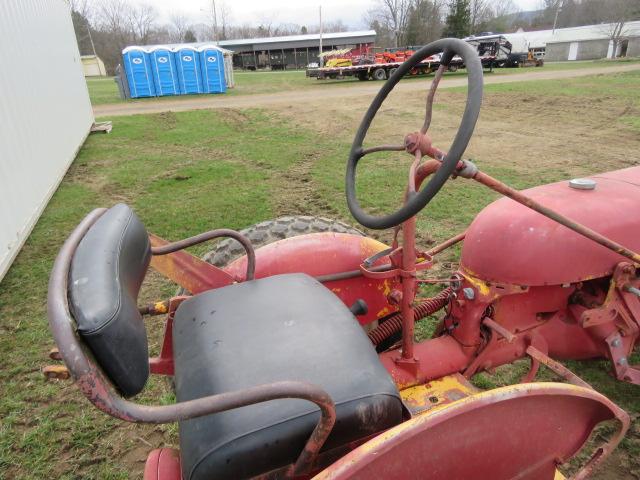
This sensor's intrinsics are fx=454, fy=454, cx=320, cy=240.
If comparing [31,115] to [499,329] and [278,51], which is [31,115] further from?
[278,51]

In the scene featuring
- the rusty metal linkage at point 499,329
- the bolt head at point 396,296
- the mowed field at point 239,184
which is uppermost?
the bolt head at point 396,296

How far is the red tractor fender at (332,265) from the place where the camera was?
1889mm

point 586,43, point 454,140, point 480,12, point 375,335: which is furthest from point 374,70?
point 480,12

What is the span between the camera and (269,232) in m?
2.24

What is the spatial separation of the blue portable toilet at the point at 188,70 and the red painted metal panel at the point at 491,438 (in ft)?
63.4

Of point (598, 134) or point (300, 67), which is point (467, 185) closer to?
point (598, 134)

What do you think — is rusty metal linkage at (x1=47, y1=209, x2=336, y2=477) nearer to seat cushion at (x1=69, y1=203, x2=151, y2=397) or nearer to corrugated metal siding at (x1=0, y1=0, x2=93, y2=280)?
seat cushion at (x1=69, y1=203, x2=151, y2=397)

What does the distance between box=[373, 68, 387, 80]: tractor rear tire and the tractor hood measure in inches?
773

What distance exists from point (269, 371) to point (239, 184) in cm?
441

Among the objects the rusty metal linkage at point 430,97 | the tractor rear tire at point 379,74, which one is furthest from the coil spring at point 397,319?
the tractor rear tire at point 379,74

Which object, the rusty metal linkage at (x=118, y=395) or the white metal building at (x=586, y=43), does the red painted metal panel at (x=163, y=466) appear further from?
the white metal building at (x=586, y=43)

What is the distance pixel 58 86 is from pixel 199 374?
7870 millimetres

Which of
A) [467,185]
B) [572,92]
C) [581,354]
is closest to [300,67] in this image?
[572,92]

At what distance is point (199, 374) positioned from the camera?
3.89 feet
